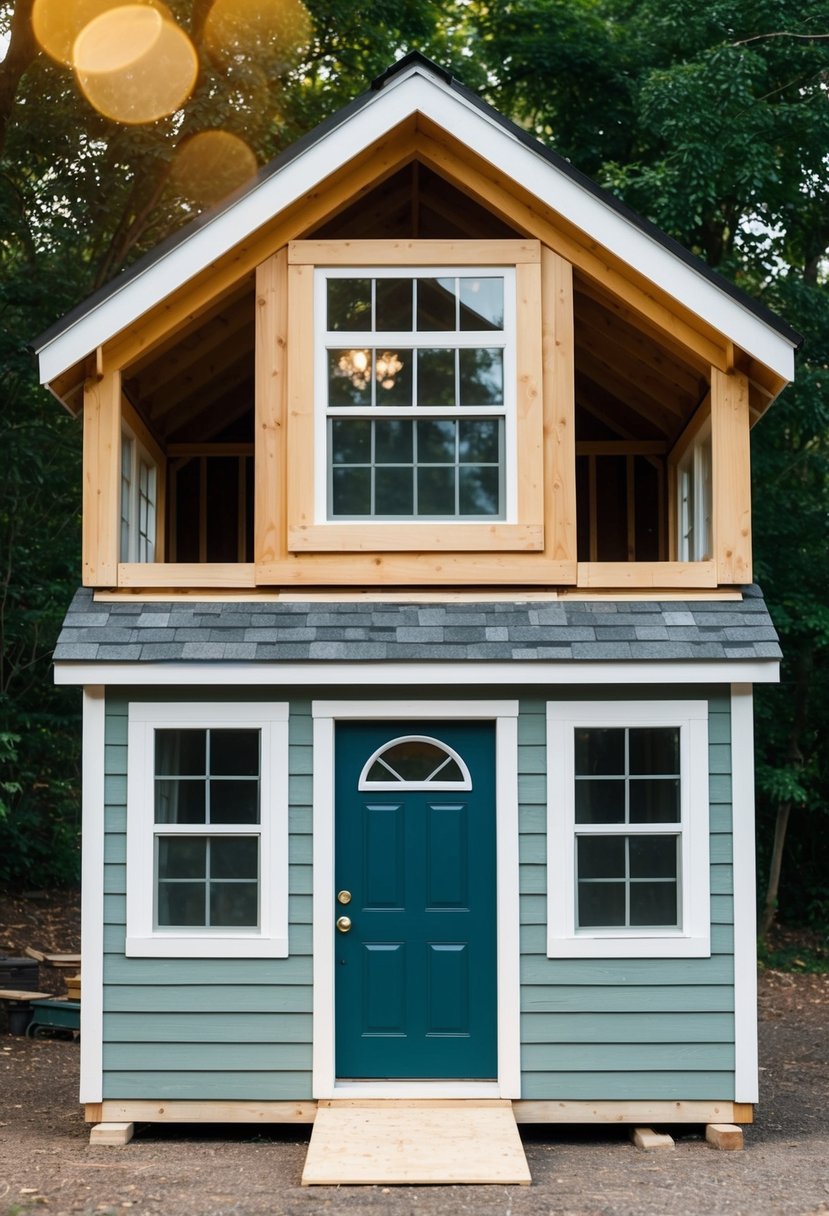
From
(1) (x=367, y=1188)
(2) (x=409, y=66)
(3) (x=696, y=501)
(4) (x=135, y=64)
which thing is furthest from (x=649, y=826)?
(4) (x=135, y=64)

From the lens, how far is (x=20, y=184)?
1583 cm

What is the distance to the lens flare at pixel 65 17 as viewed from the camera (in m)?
14.3

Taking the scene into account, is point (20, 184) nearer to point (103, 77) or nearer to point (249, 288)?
point (103, 77)

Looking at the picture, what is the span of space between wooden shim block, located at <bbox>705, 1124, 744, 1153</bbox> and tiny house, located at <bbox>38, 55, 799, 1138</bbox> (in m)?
0.10

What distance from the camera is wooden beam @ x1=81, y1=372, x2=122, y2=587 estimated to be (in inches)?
316

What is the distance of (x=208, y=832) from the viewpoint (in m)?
7.77

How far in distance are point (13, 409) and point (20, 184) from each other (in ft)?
9.24

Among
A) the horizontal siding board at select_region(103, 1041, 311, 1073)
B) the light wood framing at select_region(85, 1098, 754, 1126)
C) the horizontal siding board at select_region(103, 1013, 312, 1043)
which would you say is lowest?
the light wood framing at select_region(85, 1098, 754, 1126)

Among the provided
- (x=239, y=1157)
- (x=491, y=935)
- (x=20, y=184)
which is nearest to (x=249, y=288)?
(x=491, y=935)

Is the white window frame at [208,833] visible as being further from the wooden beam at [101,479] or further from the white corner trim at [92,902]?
the wooden beam at [101,479]

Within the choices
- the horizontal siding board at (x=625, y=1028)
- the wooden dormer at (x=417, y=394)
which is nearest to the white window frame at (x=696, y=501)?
the wooden dormer at (x=417, y=394)

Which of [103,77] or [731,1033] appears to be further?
[103,77]

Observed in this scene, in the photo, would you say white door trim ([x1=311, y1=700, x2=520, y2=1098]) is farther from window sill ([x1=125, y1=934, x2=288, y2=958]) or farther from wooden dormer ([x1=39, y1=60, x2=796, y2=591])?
wooden dormer ([x1=39, y1=60, x2=796, y2=591])

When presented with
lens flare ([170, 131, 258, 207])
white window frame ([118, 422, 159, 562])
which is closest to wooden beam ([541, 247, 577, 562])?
white window frame ([118, 422, 159, 562])
